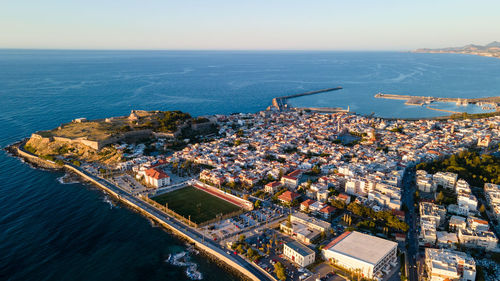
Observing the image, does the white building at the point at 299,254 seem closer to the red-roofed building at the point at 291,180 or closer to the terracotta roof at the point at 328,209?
the terracotta roof at the point at 328,209

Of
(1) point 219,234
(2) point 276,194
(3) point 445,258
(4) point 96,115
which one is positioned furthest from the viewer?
(4) point 96,115

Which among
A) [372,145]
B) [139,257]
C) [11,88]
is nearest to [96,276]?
[139,257]

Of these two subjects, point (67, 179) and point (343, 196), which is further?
point (67, 179)

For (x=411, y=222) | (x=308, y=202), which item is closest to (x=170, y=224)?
(x=308, y=202)

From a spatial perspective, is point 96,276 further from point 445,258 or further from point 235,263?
point 445,258

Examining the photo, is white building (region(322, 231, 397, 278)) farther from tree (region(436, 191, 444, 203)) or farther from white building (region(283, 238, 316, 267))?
tree (region(436, 191, 444, 203))

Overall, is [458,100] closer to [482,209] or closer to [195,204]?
[482,209]
